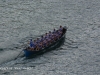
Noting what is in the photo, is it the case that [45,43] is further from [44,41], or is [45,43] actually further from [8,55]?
[8,55]

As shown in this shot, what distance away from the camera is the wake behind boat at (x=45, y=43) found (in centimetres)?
5703

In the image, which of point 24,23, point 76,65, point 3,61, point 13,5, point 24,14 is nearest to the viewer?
point 3,61

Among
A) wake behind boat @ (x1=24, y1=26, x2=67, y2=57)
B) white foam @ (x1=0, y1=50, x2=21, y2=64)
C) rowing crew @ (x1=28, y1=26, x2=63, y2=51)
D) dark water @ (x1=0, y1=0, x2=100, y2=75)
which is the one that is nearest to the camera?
white foam @ (x1=0, y1=50, x2=21, y2=64)

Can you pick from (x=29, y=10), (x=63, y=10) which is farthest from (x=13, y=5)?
(x=63, y=10)

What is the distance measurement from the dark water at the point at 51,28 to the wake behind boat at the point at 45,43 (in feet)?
3.60

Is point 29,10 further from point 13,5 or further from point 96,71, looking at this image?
point 96,71

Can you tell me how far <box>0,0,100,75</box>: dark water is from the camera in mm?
55781

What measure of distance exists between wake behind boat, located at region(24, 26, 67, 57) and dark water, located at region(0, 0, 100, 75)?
3.60 feet

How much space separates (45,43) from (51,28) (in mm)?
15405

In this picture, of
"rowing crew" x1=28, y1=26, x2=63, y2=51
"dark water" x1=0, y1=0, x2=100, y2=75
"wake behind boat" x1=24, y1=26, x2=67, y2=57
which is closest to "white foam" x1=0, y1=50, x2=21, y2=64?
"dark water" x1=0, y1=0, x2=100, y2=75

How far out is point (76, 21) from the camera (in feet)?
263

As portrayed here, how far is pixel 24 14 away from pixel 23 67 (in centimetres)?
3176

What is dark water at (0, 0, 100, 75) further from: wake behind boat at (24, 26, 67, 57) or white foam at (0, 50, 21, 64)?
wake behind boat at (24, 26, 67, 57)

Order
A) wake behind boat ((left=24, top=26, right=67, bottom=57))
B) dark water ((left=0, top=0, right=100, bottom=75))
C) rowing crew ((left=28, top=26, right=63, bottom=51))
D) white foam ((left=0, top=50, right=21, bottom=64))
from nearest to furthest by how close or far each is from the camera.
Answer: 1. white foam ((left=0, top=50, right=21, bottom=64))
2. dark water ((left=0, top=0, right=100, bottom=75))
3. wake behind boat ((left=24, top=26, right=67, bottom=57))
4. rowing crew ((left=28, top=26, right=63, bottom=51))
